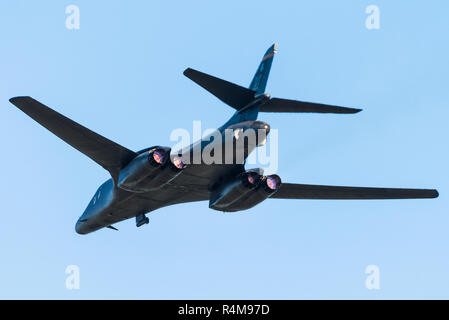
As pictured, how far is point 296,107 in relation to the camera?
973 inches

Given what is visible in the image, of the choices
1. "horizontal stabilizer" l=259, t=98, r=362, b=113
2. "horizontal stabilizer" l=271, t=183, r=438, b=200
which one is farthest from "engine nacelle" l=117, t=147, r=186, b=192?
"horizontal stabilizer" l=271, t=183, r=438, b=200

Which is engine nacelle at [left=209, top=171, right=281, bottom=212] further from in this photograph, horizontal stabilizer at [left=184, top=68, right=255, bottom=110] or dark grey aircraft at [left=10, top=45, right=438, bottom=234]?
horizontal stabilizer at [left=184, top=68, right=255, bottom=110]

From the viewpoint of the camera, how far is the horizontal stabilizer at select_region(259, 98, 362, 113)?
78.7 ft

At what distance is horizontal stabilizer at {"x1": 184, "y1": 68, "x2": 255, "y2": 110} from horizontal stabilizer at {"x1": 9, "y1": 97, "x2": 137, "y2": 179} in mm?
3727

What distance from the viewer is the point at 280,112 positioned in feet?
82.7

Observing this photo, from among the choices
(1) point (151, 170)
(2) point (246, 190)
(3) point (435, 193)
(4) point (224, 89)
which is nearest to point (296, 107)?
(4) point (224, 89)

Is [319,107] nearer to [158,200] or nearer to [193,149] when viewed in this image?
[193,149]

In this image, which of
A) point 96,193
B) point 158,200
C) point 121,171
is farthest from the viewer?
point 96,193

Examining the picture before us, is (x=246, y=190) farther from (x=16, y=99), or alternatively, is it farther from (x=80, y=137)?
(x=16, y=99)

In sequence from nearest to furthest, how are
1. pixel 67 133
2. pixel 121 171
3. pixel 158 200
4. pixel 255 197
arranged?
pixel 67 133 → pixel 121 171 → pixel 255 197 → pixel 158 200

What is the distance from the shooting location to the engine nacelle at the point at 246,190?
1024 inches

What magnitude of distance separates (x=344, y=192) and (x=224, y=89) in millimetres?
7921

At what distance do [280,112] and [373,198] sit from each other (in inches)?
259

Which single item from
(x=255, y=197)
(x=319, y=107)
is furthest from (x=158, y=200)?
(x=319, y=107)
